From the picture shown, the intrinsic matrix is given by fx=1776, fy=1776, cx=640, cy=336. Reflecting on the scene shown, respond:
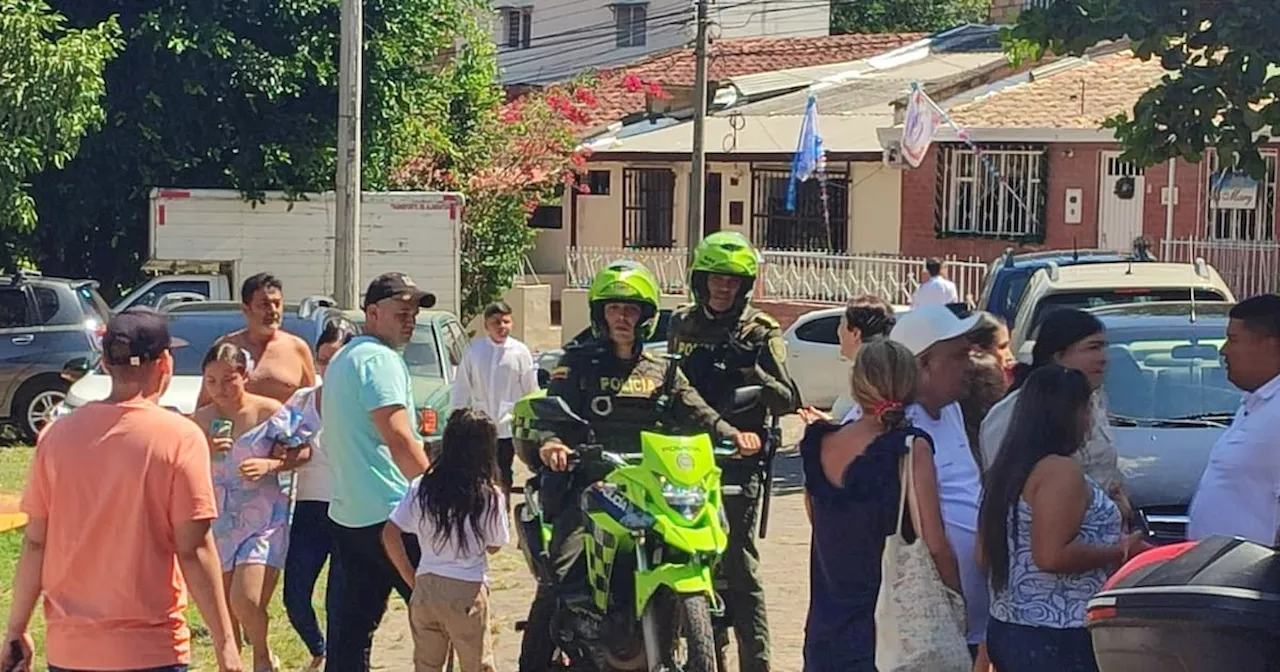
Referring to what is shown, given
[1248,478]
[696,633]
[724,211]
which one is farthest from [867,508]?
[724,211]

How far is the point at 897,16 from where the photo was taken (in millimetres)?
56844

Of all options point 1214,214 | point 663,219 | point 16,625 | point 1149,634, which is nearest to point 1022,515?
point 1149,634

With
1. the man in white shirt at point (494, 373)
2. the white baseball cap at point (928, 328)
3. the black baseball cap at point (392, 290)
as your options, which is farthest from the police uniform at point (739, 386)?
the man in white shirt at point (494, 373)

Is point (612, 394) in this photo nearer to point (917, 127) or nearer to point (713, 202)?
point (917, 127)

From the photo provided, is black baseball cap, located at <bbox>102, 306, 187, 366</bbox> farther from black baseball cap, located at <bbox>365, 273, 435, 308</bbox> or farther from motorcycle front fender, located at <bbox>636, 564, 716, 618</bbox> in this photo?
motorcycle front fender, located at <bbox>636, 564, 716, 618</bbox>

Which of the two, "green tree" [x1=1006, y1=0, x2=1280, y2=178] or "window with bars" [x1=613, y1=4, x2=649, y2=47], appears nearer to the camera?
"green tree" [x1=1006, y1=0, x2=1280, y2=178]

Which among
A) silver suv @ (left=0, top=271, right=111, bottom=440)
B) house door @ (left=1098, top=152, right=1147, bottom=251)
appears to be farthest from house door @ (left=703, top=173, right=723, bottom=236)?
silver suv @ (left=0, top=271, right=111, bottom=440)

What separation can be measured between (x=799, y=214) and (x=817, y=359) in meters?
13.7

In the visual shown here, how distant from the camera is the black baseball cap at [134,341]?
4977 millimetres

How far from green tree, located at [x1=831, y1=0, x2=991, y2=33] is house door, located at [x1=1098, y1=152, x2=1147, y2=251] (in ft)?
98.0

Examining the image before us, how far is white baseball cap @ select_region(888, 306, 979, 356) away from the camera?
550 centimetres

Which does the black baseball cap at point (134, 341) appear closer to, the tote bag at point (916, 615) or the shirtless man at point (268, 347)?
the tote bag at point (916, 615)

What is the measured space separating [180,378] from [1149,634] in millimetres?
10634

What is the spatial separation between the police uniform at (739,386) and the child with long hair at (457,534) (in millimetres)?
1045
